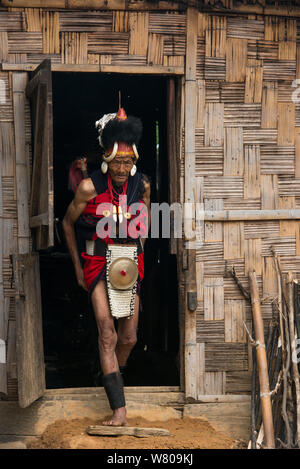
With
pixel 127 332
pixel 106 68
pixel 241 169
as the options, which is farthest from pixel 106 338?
pixel 106 68

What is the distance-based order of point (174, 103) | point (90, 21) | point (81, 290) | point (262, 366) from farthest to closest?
point (81, 290) < point (174, 103) < point (90, 21) < point (262, 366)

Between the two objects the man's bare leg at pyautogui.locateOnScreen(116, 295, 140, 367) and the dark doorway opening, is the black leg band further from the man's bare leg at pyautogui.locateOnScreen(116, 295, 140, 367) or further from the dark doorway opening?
the dark doorway opening

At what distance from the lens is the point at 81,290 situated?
8.81m

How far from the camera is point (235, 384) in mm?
5688

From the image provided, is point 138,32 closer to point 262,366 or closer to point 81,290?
point 262,366

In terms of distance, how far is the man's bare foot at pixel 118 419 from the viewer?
5199 millimetres

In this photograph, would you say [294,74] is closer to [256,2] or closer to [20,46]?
[256,2]

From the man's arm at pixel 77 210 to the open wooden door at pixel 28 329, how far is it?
1.03 feet

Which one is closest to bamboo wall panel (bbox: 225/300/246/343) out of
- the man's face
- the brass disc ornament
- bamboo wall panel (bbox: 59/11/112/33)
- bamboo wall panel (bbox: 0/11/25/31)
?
the brass disc ornament

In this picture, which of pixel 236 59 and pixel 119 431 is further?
pixel 236 59

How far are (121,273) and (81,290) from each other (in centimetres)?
362

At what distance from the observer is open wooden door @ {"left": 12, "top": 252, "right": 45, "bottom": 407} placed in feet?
16.7

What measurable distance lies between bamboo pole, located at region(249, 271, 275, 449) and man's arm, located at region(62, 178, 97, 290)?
139 cm

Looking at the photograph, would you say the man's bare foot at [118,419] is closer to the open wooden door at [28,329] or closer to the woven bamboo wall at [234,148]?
the open wooden door at [28,329]
